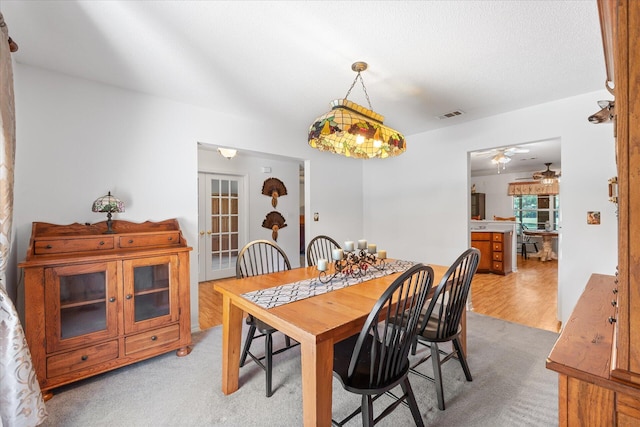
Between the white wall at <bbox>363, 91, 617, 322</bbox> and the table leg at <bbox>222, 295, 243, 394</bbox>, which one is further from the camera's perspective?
the white wall at <bbox>363, 91, 617, 322</bbox>

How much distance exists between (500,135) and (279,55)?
2.59 m

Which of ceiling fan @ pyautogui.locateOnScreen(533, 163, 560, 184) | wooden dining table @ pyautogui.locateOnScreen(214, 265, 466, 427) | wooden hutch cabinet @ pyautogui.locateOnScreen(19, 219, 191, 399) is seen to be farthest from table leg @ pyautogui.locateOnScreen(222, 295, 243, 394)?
ceiling fan @ pyautogui.locateOnScreen(533, 163, 560, 184)

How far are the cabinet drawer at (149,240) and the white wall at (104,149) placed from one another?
1.05 feet

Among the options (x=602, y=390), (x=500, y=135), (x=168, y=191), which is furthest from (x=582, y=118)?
(x=168, y=191)

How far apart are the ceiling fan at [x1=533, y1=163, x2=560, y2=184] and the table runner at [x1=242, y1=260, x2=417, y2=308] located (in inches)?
242

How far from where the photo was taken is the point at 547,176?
6.44 metres

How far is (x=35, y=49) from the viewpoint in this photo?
1.93 m

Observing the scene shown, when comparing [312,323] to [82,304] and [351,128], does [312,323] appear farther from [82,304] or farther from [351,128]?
[82,304]

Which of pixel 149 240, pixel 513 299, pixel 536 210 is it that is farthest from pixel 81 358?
pixel 536 210

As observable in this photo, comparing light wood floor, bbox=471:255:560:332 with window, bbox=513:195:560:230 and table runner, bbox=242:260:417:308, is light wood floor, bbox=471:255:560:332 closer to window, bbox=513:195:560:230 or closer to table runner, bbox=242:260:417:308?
table runner, bbox=242:260:417:308

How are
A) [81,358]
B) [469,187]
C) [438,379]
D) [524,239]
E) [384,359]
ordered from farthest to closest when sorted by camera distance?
[524,239] → [469,187] → [81,358] → [438,379] → [384,359]

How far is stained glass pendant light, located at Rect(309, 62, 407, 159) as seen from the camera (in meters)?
1.83

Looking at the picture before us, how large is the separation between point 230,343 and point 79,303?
1.09 metres

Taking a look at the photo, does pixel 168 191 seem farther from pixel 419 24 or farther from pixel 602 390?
pixel 602 390
